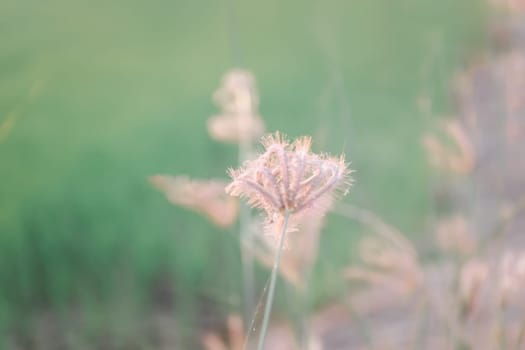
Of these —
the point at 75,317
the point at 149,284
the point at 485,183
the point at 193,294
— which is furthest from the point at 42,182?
the point at 485,183

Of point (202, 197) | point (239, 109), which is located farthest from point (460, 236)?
point (202, 197)

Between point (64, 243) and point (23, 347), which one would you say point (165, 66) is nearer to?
point (64, 243)

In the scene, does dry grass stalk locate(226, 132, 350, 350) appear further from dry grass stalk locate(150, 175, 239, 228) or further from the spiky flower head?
dry grass stalk locate(150, 175, 239, 228)

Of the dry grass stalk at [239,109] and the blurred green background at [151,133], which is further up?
the blurred green background at [151,133]

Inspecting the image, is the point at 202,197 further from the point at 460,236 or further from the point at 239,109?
the point at 460,236

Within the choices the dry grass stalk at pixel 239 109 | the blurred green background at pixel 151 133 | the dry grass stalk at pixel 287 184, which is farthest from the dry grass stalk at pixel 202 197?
the dry grass stalk at pixel 287 184

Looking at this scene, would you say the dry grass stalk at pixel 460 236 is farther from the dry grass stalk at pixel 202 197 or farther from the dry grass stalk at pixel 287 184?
the dry grass stalk at pixel 287 184

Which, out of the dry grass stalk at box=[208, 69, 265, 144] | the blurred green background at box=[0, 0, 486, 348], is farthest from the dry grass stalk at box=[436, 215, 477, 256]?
the dry grass stalk at box=[208, 69, 265, 144]
